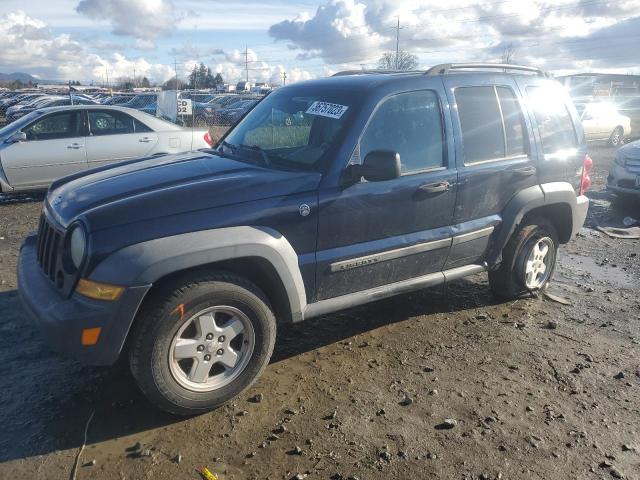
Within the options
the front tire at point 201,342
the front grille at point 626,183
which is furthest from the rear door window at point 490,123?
the front grille at point 626,183

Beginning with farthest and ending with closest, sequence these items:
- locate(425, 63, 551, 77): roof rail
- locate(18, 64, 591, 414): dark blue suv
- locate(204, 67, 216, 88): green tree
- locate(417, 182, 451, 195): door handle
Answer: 1. locate(204, 67, 216, 88): green tree
2. locate(425, 63, 551, 77): roof rail
3. locate(417, 182, 451, 195): door handle
4. locate(18, 64, 591, 414): dark blue suv

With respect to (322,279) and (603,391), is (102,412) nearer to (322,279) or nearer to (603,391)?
Answer: (322,279)

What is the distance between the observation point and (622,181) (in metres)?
8.71

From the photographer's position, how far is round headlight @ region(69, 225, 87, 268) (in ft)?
9.54

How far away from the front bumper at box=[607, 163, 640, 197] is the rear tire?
4310mm

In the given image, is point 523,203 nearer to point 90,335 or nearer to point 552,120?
point 552,120

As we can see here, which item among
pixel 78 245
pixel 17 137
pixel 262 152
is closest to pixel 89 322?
pixel 78 245

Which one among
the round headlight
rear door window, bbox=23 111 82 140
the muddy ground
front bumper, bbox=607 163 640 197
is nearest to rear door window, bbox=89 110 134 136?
rear door window, bbox=23 111 82 140

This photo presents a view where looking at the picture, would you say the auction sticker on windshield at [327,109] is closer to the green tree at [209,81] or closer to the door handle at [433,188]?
the door handle at [433,188]

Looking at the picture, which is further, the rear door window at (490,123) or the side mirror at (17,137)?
the side mirror at (17,137)

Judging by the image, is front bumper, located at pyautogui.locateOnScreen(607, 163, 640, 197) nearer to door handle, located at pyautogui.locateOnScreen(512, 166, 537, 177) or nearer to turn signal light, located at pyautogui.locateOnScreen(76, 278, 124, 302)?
door handle, located at pyautogui.locateOnScreen(512, 166, 537, 177)

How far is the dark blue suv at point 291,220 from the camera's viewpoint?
295 centimetres

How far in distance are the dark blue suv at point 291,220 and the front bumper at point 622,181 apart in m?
4.41

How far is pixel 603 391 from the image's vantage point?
11.8 feet
